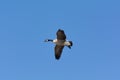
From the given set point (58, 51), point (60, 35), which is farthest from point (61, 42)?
point (58, 51)

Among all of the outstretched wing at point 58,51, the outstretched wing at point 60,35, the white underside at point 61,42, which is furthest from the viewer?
the outstretched wing at point 58,51

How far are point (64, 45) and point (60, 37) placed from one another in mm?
1893

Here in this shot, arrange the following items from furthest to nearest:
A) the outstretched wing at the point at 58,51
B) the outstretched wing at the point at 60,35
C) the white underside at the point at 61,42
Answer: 1. the outstretched wing at the point at 58,51
2. the white underside at the point at 61,42
3. the outstretched wing at the point at 60,35

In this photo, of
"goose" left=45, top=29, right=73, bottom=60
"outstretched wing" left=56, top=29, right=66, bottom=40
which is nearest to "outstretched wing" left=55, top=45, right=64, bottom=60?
"goose" left=45, top=29, right=73, bottom=60

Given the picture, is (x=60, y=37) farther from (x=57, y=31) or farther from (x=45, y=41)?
(x=45, y=41)

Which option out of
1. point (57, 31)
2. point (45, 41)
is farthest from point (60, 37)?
point (45, 41)

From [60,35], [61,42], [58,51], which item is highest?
[60,35]

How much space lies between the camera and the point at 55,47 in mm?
95062

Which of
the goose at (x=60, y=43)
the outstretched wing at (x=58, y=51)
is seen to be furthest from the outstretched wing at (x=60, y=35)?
the outstretched wing at (x=58, y=51)

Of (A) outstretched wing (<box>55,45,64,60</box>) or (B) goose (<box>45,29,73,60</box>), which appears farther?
(A) outstretched wing (<box>55,45,64,60</box>)

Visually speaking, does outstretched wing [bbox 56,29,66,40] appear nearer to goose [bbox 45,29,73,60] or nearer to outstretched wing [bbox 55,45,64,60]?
goose [bbox 45,29,73,60]

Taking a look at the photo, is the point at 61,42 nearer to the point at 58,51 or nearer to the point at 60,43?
the point at 60,43

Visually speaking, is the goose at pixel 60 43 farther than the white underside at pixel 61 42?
No

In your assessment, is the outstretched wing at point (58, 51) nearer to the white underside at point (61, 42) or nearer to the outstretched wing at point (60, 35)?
the white underside at point (61, 42)
